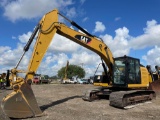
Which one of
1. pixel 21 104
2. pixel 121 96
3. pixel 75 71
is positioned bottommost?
pixel 21 104

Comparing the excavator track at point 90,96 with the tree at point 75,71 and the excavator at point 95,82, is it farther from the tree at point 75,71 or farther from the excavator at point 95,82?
the tree at point 75,71

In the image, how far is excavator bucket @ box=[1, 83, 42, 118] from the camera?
9.82 m

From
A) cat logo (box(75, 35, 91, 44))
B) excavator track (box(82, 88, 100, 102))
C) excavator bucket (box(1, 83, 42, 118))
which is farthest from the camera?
excavator track (box(82, 88, 100, 102))

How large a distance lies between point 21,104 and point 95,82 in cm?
727

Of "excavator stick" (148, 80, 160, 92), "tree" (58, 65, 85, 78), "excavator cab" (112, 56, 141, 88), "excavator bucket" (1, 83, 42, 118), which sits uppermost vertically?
"tree" (58, 65, 85, 78)

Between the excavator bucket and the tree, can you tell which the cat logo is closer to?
the excavator bucket

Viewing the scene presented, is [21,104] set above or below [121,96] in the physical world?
below

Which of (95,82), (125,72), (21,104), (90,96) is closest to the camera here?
(21,104)

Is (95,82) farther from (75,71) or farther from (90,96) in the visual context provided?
(75,71)

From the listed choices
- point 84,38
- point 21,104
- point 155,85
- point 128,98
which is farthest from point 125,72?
point 21,104

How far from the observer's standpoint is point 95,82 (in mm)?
16688

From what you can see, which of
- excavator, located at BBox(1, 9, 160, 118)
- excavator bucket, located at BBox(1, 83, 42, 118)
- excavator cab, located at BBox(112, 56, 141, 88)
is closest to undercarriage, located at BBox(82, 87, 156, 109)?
excavator, located at BBox(1, 9, 160, 118)

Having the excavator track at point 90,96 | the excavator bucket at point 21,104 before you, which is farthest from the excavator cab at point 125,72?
the excavator bucket at point 21,104

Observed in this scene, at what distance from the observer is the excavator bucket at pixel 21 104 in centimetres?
982
